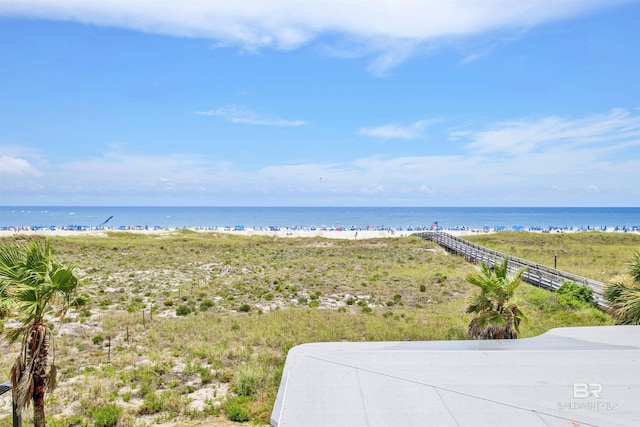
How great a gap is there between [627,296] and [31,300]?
537 inches

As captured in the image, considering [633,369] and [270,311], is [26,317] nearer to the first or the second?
[633,369]

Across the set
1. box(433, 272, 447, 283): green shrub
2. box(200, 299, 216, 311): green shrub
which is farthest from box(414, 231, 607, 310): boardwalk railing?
box(200, 299, 216, 311): green shrub

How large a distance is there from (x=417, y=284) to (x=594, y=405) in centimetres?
2020

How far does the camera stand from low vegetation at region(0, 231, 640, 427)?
891 centimetres

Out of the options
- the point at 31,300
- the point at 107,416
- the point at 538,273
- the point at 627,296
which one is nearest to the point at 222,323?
the point at 107,416

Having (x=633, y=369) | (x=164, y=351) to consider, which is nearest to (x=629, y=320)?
(x=633, y=369)

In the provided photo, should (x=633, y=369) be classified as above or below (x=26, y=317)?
below

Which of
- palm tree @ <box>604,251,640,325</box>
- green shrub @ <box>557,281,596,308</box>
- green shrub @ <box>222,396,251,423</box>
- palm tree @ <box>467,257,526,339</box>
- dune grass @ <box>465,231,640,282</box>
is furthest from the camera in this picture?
dune grass @ <box>465,231,640,282</box>

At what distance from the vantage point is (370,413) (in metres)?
5.54

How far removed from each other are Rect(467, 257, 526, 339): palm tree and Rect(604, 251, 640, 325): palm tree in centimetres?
306

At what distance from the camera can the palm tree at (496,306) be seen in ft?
31.3

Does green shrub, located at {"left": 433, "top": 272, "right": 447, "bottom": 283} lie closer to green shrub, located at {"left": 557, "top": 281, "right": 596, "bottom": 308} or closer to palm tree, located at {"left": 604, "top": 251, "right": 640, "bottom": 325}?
green shrub, located at {"left": 557, "top": 281, "right": 596, "bottom": 308}

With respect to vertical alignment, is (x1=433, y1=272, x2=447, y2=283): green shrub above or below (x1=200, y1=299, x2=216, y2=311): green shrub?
above

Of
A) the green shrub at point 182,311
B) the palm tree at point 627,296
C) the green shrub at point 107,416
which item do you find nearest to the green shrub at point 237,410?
the green shrub at point 107,416
